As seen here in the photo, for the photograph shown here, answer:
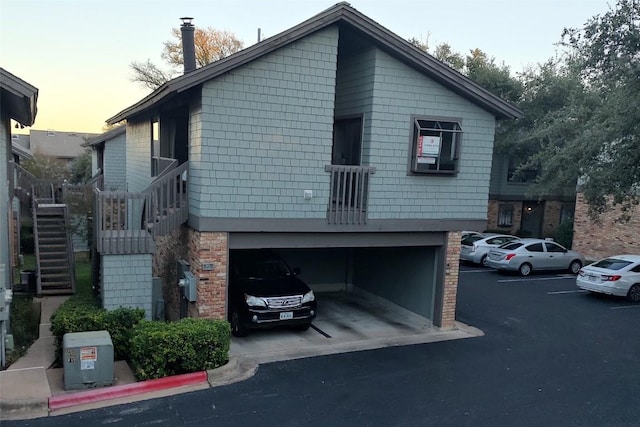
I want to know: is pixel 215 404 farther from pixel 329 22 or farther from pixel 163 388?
pixel 329 22

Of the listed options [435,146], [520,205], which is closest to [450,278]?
[435,146]

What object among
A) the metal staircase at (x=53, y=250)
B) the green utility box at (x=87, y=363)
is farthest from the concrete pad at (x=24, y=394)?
the metal staircase at (x=53, y=250)

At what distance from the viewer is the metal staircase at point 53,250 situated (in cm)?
1509

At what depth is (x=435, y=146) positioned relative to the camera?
1185 centimetres

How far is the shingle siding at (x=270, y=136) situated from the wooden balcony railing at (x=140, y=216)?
0.53 metres

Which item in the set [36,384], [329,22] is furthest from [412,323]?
[36,384]

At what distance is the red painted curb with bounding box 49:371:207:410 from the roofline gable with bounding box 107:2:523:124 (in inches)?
206

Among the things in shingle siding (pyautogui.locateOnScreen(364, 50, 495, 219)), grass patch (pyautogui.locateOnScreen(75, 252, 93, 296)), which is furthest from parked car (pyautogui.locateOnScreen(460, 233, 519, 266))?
grass patch (pyautogui.locateOnScreen(75, 252, 93, 296))

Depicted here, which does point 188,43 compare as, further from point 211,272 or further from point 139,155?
point 211,272

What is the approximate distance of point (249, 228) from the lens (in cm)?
1055

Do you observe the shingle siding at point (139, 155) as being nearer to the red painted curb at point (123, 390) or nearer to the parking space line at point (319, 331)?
the parking space line at point (319, 331)

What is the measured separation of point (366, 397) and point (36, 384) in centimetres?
533

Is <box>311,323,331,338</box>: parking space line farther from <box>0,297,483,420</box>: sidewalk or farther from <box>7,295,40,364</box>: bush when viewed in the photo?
<box>7,295,40,364</box>: bush

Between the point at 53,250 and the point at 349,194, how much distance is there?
33.9ft
